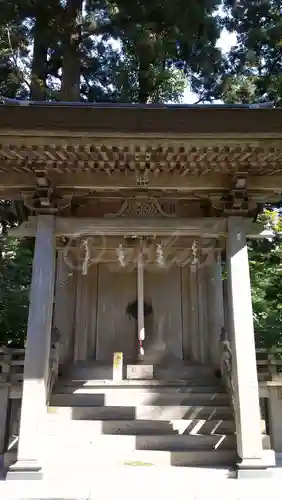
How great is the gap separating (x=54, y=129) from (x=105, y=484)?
14.5 ft

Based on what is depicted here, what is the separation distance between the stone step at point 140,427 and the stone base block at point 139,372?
130 cm

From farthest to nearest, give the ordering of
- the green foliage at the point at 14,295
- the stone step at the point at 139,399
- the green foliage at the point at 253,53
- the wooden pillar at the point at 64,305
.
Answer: the green foliage at the point at 253,53, the green foliage at the point at 14,295, the wooden pillar at the point at 64,305, the stone step at the point at 139,399

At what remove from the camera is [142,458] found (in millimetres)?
5691

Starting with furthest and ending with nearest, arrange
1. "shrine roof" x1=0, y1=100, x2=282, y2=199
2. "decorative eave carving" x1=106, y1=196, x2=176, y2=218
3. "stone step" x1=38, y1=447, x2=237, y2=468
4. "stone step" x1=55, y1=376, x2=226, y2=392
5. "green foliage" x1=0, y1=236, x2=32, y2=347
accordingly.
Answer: "green foliage" x1=0, y1=236, x2=32, y2=347 < "stone step" x1=55, y1=376, x2=226, y2=392 < "decorative eave carving" x1=106, y1=196, x2=176, y2=218 < "stone step" x1=38, y1=447, x2=237, y2=468 < "shrine roof" x1=0, y1=100, x2=282, y2=199

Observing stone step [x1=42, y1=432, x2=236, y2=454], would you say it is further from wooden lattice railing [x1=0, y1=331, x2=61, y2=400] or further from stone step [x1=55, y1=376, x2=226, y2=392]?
stone step [x1=55, y1=376, x2=226, y2=392]

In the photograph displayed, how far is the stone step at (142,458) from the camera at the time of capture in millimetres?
5629

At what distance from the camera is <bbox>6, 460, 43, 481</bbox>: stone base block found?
16.6ft

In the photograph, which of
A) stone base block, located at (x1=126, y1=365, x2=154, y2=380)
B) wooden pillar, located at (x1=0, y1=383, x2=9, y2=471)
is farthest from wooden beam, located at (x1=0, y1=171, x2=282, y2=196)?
stone base block, located at (x1=126, y1=365, x2=154, y2=380)

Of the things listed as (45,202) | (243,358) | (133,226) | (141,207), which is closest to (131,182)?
(141,207)

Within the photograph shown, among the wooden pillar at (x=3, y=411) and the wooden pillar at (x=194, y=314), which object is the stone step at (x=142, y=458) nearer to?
the wooden pillar at (x=3, y=411)

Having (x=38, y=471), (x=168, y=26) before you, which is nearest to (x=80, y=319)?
(x=38, y=471)

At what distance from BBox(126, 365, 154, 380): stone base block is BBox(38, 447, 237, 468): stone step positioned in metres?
1.84

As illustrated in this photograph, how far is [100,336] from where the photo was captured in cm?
827

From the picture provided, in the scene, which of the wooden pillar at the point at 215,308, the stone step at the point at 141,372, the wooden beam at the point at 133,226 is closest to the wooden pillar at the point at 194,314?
the wooden pillar at the point at 215,308
